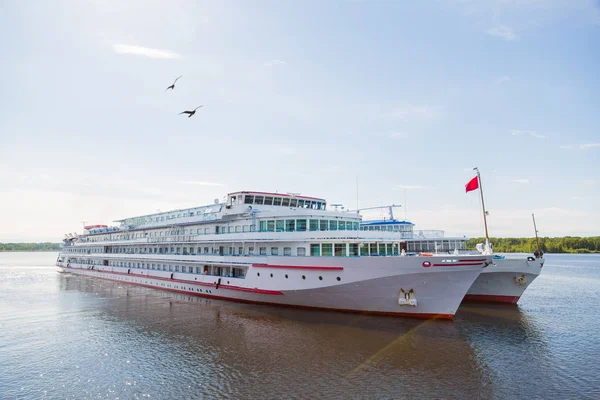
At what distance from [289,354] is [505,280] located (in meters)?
22.7

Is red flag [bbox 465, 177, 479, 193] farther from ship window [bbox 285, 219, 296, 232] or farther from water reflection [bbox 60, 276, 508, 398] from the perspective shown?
ship window [bbox 285, 219, 296, 232]

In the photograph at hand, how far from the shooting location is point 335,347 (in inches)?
693

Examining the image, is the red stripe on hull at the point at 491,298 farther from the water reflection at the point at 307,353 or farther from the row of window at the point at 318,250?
the water reflection at the point at 307,353

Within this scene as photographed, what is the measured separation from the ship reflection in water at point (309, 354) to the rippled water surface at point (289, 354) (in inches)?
2.5

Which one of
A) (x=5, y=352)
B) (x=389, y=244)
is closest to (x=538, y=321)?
(x=389, y=244)

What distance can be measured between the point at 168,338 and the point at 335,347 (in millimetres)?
9507

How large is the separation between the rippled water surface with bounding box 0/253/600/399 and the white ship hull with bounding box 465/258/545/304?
253 centimetres

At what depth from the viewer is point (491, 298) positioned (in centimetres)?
3119

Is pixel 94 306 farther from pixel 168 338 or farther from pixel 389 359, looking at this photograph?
pixel 389 359

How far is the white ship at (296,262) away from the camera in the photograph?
21297 mm

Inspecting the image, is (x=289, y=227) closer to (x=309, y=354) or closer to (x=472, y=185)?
(x=309, y=354)

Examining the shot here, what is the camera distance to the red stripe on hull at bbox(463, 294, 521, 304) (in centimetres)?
3047

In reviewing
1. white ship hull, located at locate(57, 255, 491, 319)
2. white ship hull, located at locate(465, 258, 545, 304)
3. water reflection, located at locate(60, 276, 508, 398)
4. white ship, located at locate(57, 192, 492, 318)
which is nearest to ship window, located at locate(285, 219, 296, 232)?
white ship, located at locate(57, 192, 492, 318)

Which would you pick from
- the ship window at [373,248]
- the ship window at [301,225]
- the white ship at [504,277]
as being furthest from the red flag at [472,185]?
the ship window at [301,225]
